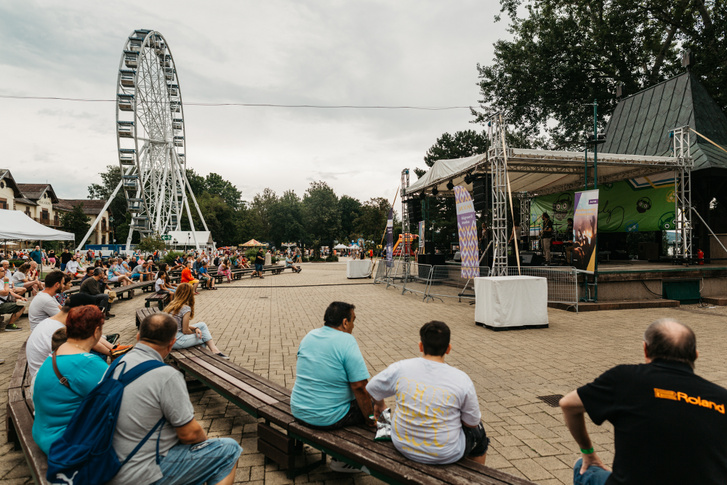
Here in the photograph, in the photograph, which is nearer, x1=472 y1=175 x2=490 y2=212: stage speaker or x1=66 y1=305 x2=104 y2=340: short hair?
x1=66 y1=305 x2=104 y2=340: short hair

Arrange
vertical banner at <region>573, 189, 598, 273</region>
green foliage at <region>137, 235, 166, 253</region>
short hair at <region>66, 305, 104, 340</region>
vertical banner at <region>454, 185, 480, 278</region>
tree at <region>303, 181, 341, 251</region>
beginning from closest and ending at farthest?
short hair at <region>66, 305, 104, 340</region>
vertical banner at <region>573, 189, 598, 273</region>
vertical banner at <region>454, 185, 480, 278</region>
green foliage at <region>137, 235, 166, 253</region>
tree at <region>303, 181, 341, 251</region>

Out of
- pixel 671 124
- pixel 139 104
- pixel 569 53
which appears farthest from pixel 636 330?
pixel 139 104

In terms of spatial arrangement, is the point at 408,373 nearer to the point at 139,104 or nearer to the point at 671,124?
the point at 671,124

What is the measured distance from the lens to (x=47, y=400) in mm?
Result: 2549

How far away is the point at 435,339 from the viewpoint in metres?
2.50

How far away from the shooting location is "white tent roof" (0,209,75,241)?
14266mm

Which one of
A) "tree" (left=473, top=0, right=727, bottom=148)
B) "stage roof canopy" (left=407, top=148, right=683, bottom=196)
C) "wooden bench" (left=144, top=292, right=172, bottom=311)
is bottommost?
"wooden bench" (left=144, top=292, right=172, bottom=311)

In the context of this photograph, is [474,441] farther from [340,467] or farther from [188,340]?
[188,340]

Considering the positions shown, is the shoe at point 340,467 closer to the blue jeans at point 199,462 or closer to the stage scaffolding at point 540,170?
the blue jeans at point 199,462

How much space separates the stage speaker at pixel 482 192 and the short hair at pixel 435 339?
10.3 m

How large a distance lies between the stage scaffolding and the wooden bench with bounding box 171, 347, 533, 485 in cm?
848

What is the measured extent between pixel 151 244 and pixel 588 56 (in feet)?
105

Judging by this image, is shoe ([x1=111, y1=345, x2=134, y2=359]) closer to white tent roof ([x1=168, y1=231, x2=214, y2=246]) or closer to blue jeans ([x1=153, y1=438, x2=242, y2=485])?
blue jeans ([x1=153, y1=438, x2=242, y2=485])

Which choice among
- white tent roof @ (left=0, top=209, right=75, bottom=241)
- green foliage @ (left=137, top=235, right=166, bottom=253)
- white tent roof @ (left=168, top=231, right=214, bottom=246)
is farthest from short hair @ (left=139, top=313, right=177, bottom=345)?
white tent roof @ (left=168, top=231, right=214, bottom=246)
